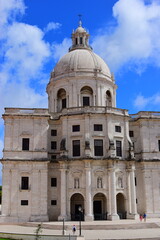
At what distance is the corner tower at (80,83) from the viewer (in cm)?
5072

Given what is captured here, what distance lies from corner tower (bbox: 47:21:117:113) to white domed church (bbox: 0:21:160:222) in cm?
262

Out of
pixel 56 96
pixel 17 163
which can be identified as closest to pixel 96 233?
pixel 17 163

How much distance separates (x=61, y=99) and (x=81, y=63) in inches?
271

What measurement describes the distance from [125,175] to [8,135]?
57.7 ft

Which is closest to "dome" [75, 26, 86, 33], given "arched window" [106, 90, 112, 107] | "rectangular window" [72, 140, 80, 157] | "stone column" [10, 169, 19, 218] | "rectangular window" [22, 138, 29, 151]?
"arched window" [106, 90, 112, 107]

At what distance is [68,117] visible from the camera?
45312 millimetres

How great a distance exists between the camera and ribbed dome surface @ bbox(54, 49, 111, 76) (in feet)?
171

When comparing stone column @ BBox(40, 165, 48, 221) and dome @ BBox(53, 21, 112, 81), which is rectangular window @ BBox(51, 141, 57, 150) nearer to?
stone column @ BBox(40, 165, 48, 221)

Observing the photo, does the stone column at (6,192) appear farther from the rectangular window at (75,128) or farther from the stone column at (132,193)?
the stone column at (132,193)

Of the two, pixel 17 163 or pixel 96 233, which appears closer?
pixel 96 233

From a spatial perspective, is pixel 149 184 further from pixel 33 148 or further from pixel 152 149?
pixel 33 148

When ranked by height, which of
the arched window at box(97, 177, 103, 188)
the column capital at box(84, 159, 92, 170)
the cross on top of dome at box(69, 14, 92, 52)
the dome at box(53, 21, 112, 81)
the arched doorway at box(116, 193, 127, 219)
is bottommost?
the arched doorway at box(116, 193, 127, 219)

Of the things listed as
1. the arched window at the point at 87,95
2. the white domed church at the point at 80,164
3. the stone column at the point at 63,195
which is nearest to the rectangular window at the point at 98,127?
the white domed church at the point at 80,164

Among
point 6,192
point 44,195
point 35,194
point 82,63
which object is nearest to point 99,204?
point 44,195
